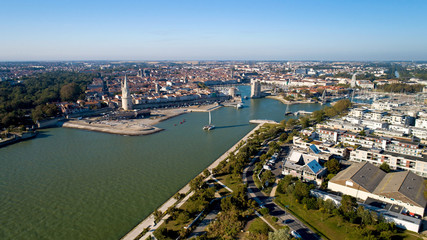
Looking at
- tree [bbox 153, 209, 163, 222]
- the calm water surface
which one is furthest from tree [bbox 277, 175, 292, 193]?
tree [bbox 153, 209, 163, 222]

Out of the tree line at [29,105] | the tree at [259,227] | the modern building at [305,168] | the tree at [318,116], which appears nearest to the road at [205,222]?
the tree at [259,227]

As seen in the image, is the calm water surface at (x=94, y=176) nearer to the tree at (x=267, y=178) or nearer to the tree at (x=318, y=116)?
the tree at (x=267, y=178)

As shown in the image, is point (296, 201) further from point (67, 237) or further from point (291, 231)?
point (67, 237)

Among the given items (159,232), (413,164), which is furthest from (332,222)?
(413,164)

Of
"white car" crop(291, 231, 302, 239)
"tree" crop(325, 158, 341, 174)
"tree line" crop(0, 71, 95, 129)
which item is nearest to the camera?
"white car" crop(291, 231, 302, 239)

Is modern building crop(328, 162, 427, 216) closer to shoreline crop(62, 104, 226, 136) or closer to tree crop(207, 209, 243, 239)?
tree crop(207, 209, 243, 239)

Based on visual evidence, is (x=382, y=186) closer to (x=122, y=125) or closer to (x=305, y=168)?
(x=305, y=168)
